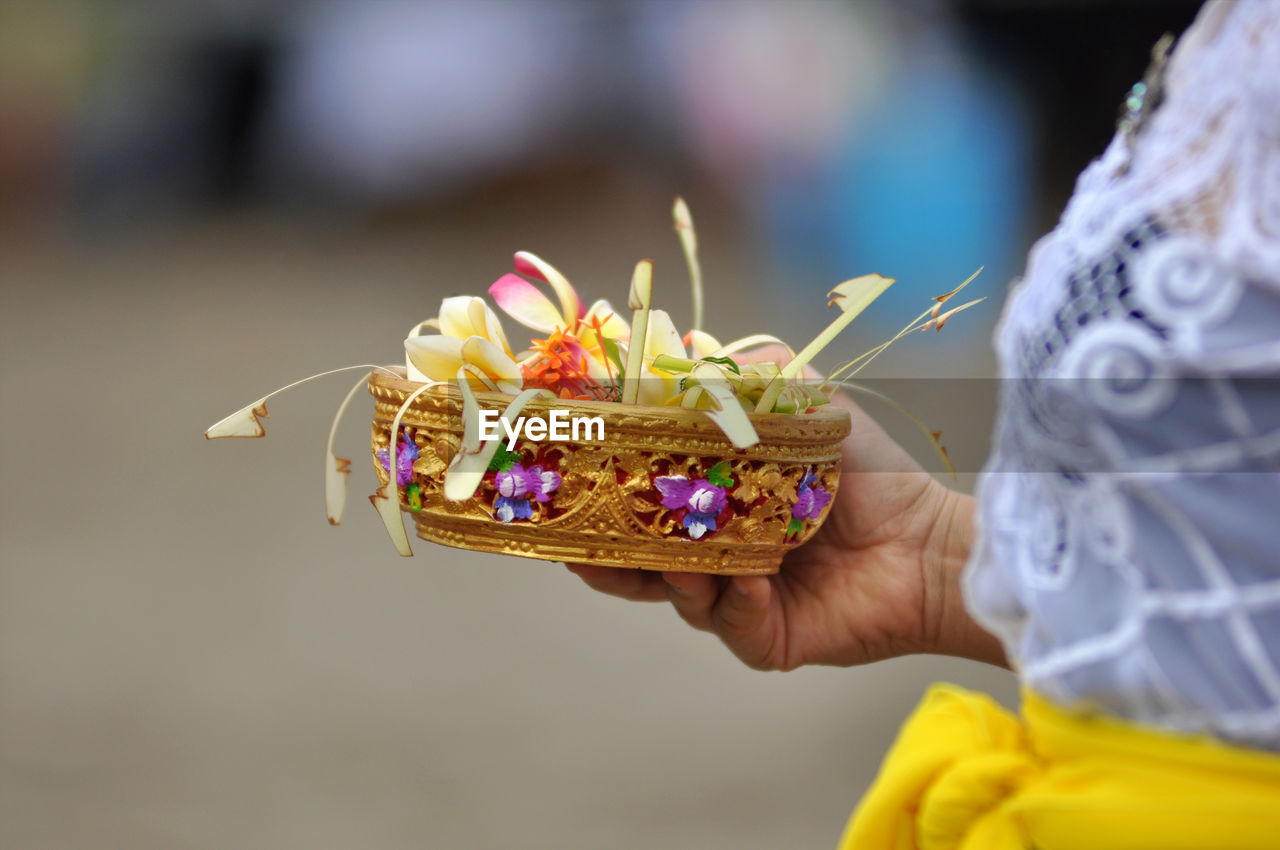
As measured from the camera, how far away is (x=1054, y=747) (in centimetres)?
34

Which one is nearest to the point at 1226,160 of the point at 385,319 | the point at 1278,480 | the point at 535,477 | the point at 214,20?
the point at 1278,480

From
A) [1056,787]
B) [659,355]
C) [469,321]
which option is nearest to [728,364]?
[659,355]

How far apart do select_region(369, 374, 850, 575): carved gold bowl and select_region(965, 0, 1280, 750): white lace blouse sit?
0.24m

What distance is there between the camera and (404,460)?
585 millimetres

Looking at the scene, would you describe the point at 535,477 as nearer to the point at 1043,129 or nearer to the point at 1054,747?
the point at 1054,747

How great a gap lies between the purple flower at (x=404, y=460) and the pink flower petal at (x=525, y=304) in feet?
0.33

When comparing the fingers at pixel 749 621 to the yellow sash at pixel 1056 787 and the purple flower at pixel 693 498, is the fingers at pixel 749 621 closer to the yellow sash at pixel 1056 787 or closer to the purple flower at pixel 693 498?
the purple flower at pixel 693 498

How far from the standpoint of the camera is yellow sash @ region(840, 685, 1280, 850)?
12.0 inches

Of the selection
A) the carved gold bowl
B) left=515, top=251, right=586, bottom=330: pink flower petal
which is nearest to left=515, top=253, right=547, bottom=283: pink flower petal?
left=515, top=251, right=586, bottom=330: pink flower petal

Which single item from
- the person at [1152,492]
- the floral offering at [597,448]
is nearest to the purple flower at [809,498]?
the floral offering at [597,448]

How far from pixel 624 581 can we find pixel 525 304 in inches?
7.0

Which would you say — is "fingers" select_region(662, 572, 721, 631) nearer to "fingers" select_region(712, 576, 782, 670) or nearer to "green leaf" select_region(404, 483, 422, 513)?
"fingers" select_region(712, 576, 782, 670)

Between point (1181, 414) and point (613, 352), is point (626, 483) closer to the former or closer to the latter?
point (613, 352)

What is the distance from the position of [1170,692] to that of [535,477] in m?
0.32
